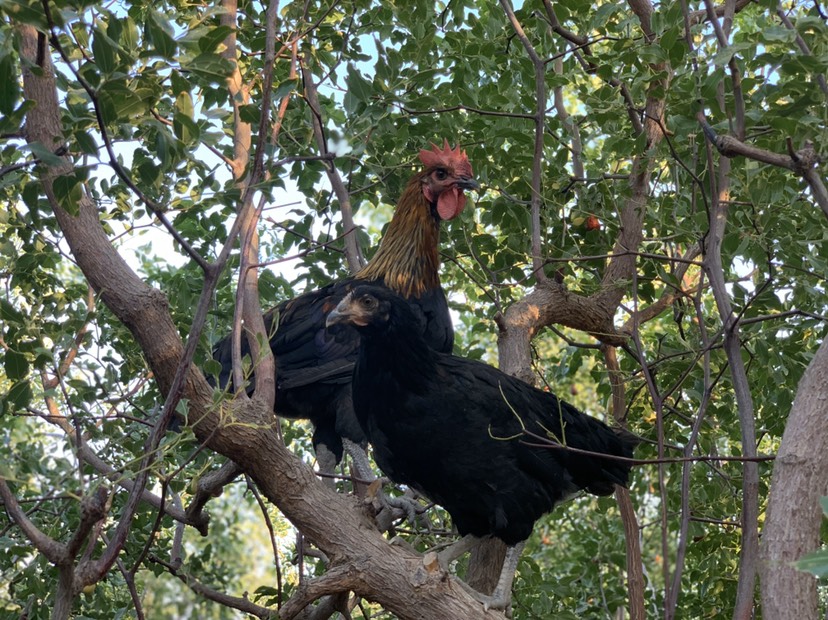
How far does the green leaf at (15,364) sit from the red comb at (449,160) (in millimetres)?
2894

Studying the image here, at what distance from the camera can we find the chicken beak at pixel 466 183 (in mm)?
5199

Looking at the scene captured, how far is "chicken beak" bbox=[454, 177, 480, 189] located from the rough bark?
2836mm

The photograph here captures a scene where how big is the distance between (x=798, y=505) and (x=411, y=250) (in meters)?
Answer: 3.30

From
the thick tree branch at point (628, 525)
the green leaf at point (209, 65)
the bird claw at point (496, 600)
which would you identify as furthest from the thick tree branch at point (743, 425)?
the green leaf at point (209, 65)

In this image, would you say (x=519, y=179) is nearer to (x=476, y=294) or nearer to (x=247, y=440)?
(x=476, y=294)

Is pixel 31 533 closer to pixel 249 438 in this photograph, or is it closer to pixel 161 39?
pixel 249 438

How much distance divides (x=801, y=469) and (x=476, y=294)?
3789 millimetres

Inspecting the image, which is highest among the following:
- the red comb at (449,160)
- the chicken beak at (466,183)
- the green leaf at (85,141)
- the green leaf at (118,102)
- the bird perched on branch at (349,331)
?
the red comb at (449,160)

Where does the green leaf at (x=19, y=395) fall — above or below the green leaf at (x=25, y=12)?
below

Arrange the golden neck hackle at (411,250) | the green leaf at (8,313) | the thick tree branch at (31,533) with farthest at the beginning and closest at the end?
the golden neck hackle at (411,250) < the green leaf at (8,313) < the thick tree branch at (31,533)

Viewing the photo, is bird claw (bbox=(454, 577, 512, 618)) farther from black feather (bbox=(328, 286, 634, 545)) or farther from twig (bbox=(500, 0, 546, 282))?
twig (bbox=(500, 0, 546, 282))

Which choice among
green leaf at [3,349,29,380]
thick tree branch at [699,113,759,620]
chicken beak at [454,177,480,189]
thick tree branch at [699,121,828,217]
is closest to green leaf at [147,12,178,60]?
green leaf at [3,349,29,380]

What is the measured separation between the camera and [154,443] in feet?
8.40

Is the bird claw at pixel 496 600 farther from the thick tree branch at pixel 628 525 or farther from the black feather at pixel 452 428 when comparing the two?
the thick tree branch at pixel 628 525
